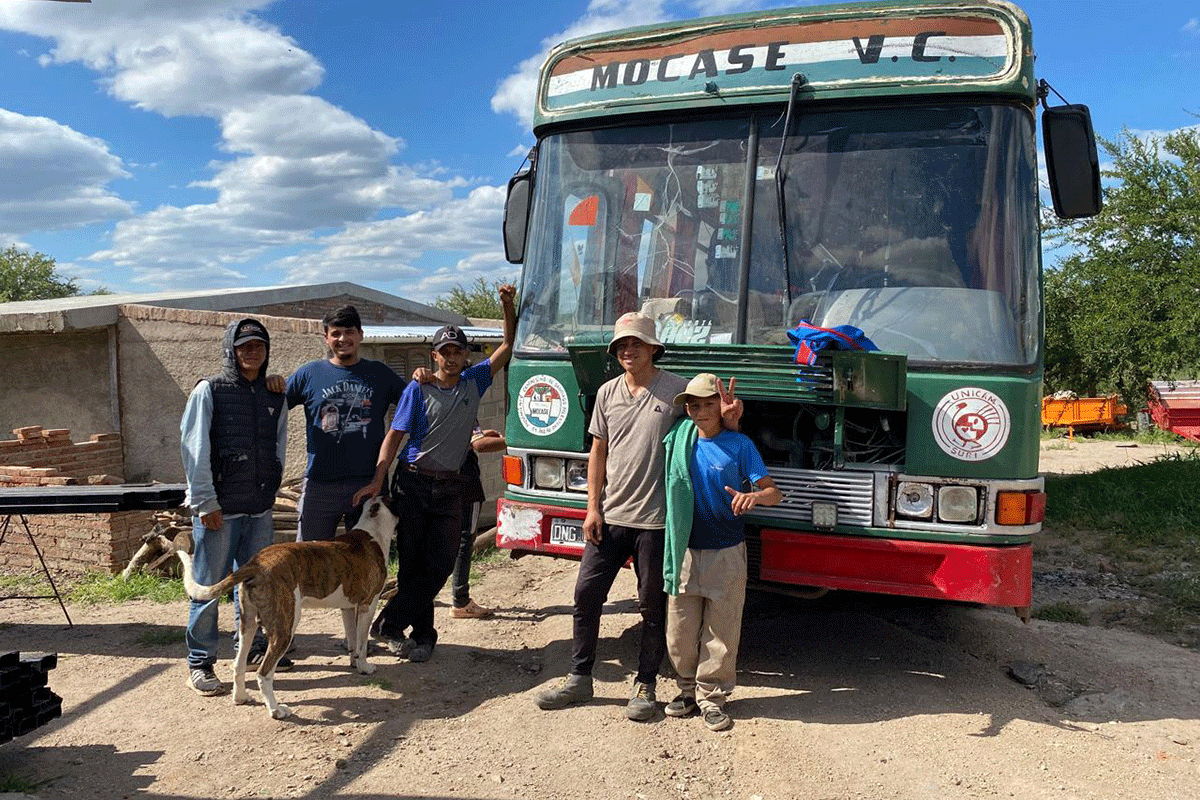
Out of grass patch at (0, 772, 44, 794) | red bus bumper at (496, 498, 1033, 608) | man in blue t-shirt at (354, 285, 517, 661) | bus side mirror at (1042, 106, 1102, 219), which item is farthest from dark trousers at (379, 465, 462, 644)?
bus side mirror at (1042, 106, 1102, 219)

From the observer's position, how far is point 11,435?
1098 cm

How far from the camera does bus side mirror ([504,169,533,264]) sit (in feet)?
18.5

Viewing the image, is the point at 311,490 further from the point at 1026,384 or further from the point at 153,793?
the point at 1026,384

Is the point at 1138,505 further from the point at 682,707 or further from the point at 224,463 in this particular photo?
the point at 224,463

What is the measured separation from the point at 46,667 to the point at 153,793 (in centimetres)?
91

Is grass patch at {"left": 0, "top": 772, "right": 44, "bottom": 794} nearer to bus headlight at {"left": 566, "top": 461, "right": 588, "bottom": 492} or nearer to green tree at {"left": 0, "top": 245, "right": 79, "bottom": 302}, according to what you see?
bus headlight at {"left": 566, "top": 461, "right": 588, "bottom": 492}

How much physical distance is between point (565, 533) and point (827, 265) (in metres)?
1.97

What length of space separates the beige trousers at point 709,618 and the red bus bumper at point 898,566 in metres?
0.30

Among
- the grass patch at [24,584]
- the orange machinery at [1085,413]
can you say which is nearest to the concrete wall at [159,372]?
the grass patch at [24,584]

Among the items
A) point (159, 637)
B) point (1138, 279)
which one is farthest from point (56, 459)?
point (1138, 279)

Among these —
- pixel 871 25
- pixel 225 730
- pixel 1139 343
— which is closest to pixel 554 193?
pixel 871 25

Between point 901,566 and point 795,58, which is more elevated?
point 795,58

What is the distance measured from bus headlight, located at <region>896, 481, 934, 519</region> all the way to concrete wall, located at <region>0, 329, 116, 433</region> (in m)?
8.76

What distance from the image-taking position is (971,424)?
14.3 ft
